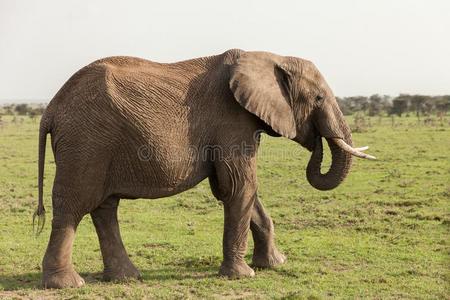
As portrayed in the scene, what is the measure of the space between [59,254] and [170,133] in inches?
71.7

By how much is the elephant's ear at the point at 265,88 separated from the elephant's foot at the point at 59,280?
274cm

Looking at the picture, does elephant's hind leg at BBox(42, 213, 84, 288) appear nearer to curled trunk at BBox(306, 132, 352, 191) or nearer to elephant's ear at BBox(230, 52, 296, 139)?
elephant's ear at BBox(230, 52, 296, 139)

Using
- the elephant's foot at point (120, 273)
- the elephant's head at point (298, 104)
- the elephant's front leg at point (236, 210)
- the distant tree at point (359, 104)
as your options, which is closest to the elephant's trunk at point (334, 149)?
the elephant's head at point (298, 104)

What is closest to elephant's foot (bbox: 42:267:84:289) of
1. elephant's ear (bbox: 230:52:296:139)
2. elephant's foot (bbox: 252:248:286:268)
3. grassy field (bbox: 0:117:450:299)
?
grassy field (bbox: 0:117:450:299)

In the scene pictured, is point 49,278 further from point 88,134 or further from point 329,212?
point 329,212

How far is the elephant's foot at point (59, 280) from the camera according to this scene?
6.32 meters

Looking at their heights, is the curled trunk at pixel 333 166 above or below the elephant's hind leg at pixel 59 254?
above

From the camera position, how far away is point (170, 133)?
6.36 m

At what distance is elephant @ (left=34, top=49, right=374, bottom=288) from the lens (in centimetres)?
620

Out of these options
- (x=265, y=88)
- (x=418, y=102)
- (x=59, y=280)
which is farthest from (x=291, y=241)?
(x=418, y=102)

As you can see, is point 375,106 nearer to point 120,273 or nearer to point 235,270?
point 235,270

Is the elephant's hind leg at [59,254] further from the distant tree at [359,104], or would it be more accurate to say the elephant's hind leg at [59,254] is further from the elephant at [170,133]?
the distant tree at [359,104]

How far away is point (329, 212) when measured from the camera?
10570mm

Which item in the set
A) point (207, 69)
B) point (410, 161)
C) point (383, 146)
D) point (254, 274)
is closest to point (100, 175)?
point (207, 69)
